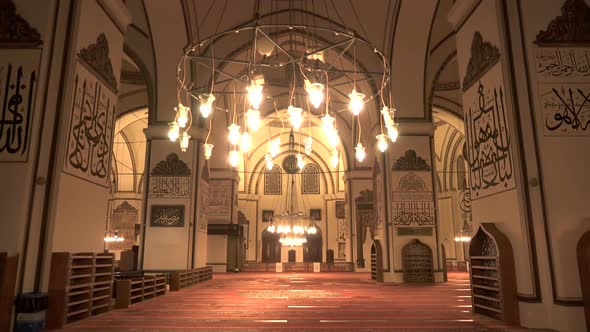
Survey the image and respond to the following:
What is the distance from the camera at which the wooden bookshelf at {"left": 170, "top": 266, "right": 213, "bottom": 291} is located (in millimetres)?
6094

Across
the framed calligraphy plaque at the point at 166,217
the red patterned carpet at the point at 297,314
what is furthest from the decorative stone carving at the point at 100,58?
the framed calligraphy plaque at the point at 166,217

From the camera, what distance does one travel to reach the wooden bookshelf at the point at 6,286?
273 cm

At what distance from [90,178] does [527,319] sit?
3.72 metres

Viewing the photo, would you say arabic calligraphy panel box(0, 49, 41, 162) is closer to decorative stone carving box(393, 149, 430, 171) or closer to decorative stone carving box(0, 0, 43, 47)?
decorative stone carving box(0, 0, 43, 47)

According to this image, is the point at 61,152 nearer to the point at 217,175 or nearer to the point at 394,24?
the point at 394,24

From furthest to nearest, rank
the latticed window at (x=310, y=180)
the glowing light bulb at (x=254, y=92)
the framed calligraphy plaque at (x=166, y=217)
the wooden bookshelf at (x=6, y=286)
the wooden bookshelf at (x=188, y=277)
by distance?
the latticed window at (x=310, y=180)
the framed calligraphy plaque at (x=166, y=217)
the wooden bookshelf at (x=188, y=277)
the glowing light bulb at (x=254, y=92)
the wooden bookshelf at (x=6, y=286)

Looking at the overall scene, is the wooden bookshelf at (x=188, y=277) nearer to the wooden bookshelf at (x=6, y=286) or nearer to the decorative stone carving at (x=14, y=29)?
the wooden bookshelf at (x=6, y=286)

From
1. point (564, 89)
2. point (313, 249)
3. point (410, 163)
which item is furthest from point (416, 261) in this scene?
point (313, 249)

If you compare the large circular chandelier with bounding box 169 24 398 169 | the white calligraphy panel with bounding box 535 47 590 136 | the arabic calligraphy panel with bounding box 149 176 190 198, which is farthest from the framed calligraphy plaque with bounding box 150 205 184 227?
the white calligraphy panel with bounding box 535 47 590 136

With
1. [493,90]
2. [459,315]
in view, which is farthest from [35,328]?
[493,90]

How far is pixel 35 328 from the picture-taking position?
9.70 feet

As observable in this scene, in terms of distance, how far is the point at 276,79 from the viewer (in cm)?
1073

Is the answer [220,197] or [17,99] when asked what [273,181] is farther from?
[17,99]

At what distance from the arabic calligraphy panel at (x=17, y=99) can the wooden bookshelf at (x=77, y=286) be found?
2.78ft
